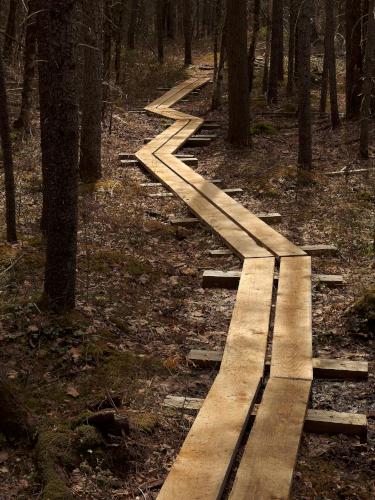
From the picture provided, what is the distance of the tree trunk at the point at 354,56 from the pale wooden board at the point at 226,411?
11901 mm

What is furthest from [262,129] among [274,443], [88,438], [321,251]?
[88,438]

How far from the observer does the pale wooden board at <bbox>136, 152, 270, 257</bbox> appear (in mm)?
8906

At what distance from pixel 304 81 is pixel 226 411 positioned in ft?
31.7

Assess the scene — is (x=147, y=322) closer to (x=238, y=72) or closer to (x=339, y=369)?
(x=339, y=369)

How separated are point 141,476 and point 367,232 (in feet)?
22.1

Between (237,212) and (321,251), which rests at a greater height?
(237,212)

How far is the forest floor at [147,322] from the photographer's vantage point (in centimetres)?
436

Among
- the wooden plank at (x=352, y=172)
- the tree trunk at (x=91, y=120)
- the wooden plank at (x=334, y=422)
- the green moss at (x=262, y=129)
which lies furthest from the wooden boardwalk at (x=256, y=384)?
the green moss at (x=262, y=129)

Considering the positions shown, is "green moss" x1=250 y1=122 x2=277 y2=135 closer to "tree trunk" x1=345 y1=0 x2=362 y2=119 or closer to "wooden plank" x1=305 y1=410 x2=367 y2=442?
"tree trunk" x1=345 y1=0 x2=362 y2=119

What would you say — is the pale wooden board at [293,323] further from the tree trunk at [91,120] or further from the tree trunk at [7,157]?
the tree trunk at [91,120]

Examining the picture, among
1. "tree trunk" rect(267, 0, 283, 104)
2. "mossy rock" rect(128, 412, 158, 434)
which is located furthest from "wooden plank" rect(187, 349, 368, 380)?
"tree trunk" rect(267, 0, 283, 104)

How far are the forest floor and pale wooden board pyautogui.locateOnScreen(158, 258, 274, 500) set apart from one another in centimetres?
26

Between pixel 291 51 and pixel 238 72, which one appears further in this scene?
pixel 291 51

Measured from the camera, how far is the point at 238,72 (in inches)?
605
